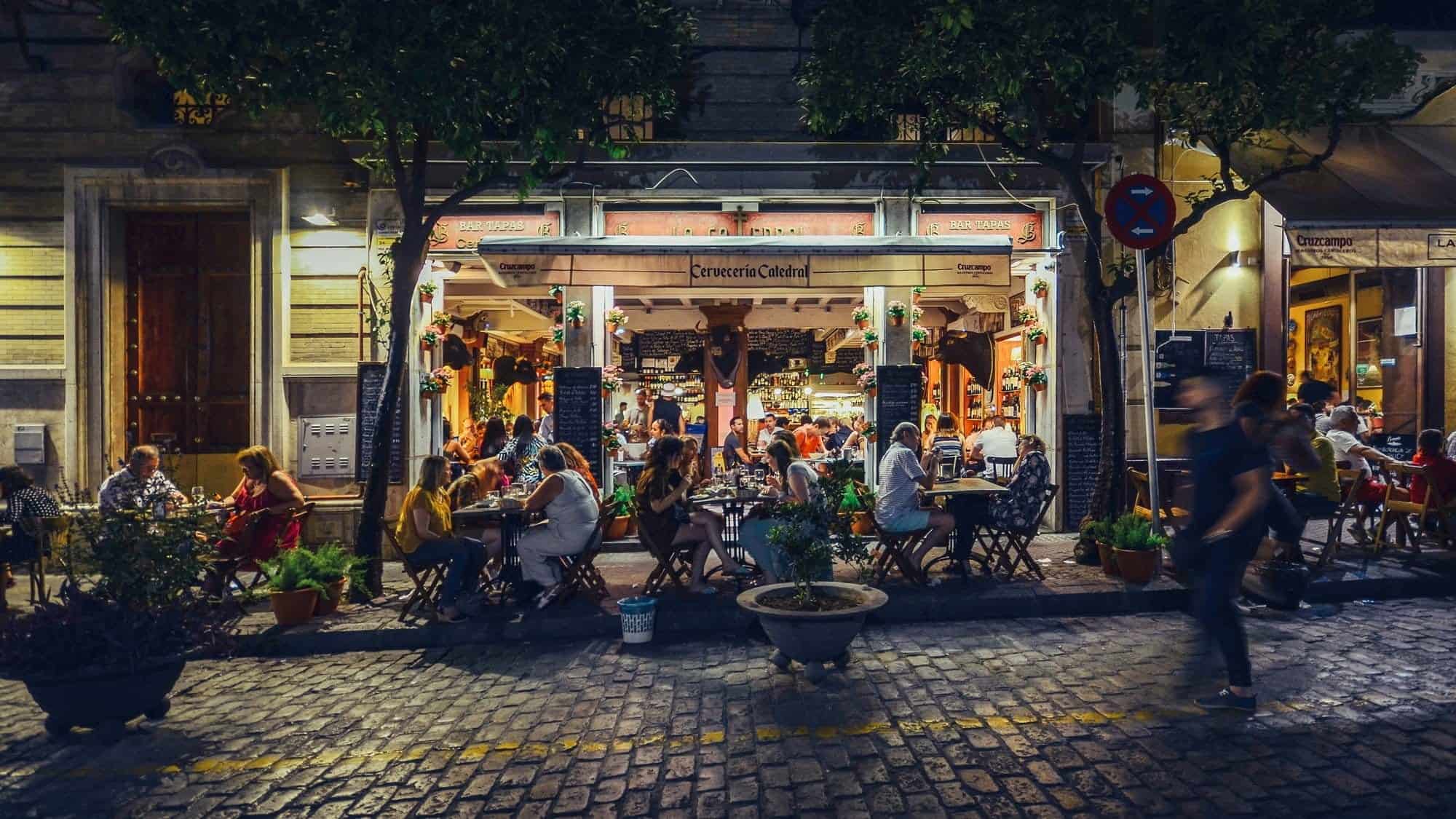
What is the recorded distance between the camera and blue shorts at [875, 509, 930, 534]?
6.97 metres

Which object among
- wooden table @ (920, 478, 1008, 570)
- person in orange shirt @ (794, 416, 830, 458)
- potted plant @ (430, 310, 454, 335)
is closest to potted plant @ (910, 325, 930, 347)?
person in orange shirt @ (794, 416, 830, 458)

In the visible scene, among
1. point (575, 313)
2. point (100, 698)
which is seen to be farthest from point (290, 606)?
point (575, 313)

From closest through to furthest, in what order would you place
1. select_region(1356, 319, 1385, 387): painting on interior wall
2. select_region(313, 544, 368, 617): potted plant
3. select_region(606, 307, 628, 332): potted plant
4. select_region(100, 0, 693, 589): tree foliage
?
1. select_region(100, 0, 693, 589): tree foliage
2. select_region(313, 544, 368, 617): potted plant
3. select_region(606, 307, 628, 332): potted plant
4. select_region(1356, 319, 1385, 387): painting on interior wall

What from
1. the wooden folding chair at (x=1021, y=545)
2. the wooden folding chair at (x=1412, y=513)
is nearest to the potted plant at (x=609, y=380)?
the wooden folding chair at (x=1021, y=545)

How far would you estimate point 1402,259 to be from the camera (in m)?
9.51

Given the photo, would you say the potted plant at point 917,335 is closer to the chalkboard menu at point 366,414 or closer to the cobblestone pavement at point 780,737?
the cobblestone pavement at point 780,737

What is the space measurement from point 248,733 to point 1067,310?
9690 mm

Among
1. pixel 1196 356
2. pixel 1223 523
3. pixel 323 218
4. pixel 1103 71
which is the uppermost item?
pixel 1103 71

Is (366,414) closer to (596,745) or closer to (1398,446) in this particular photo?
(596,745)

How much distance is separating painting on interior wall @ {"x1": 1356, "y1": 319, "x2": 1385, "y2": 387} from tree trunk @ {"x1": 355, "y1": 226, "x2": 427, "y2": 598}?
13001 millimetres

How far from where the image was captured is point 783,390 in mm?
17344

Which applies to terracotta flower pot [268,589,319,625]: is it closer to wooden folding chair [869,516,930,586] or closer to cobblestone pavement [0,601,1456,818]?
cobblestone pavement [0,601,1456,818]

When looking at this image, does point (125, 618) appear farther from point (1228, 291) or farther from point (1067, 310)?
point (1228, 291)

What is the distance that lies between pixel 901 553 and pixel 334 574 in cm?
479
